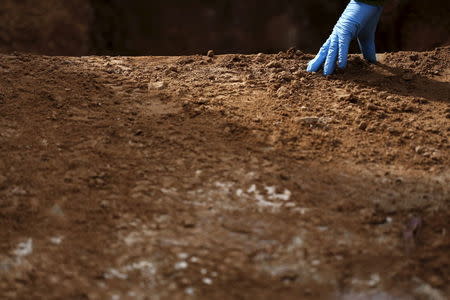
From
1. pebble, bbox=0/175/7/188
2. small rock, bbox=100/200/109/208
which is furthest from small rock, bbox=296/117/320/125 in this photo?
pebble, bbox=0/175/7/188

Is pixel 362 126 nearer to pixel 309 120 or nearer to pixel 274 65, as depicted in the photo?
pixel 309 120

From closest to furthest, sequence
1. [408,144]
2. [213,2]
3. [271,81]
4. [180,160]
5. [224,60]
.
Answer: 1. [180,160]
2. [408,144]
3. [271,81]
4. [224,60]
5. [213,2]

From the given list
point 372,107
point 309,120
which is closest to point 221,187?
point 309,120

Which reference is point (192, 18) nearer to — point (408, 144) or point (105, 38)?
point (105, 38)

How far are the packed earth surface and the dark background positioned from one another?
3.13 metres

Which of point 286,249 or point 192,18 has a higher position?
point 192,18

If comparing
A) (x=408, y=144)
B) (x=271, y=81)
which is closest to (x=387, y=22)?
(x=271, y=81)

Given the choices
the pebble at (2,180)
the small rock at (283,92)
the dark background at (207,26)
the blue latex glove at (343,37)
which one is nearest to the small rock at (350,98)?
the small rock at (283,92)

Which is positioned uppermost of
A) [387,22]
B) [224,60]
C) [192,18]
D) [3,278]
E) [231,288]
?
[192,18]

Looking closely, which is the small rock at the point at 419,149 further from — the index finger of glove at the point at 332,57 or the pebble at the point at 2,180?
the pebble at the point at 2,180

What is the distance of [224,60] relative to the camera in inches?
131

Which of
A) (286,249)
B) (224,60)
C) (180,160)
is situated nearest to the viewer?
(286,249)

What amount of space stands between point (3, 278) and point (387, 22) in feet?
18.9

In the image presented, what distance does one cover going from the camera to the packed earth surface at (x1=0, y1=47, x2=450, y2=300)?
4.89 ft
